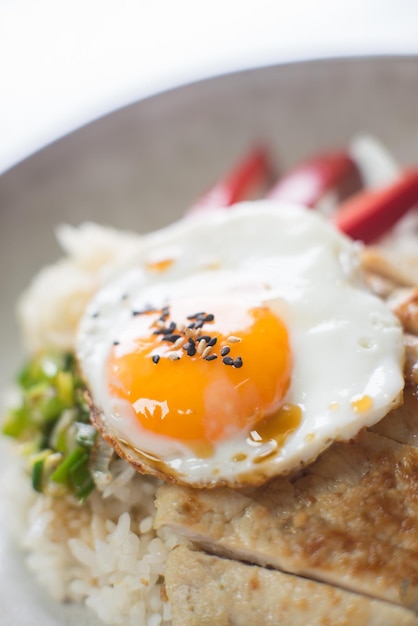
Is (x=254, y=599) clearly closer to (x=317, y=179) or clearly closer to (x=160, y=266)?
(x=160, y=266)

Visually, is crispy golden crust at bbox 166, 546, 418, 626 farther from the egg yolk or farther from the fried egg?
the egg yolk

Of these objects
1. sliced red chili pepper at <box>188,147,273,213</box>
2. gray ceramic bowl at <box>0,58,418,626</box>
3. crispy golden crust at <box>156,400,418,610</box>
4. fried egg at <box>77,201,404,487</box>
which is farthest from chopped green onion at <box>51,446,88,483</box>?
sliced red chili pepper at <box>188,147,273,213</box>

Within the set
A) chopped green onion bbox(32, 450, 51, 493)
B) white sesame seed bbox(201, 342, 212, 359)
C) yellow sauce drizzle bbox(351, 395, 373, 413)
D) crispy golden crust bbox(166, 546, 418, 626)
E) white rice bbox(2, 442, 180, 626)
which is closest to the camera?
crispy golden crust bbox(166, 546, 418, 626)

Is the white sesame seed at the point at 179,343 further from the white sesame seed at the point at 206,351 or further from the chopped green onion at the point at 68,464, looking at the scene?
the chopped green onion at the point at 68,464

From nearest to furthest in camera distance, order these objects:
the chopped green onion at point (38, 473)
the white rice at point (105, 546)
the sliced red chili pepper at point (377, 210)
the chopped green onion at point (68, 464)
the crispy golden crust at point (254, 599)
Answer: the crispy golden crust at point (254, 599)
the white rice at point (105, 546)
the chopped green onion at point (68, 464)
the chopped green onion at point (38, 473)
the sliced red chili pepper at point (377, 210)

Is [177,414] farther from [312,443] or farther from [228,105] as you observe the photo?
[228,105]

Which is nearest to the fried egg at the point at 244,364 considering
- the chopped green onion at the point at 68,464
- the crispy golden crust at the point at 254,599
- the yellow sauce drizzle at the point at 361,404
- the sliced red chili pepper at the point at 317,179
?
the yellow sauce drizzle at the point at 361,404
